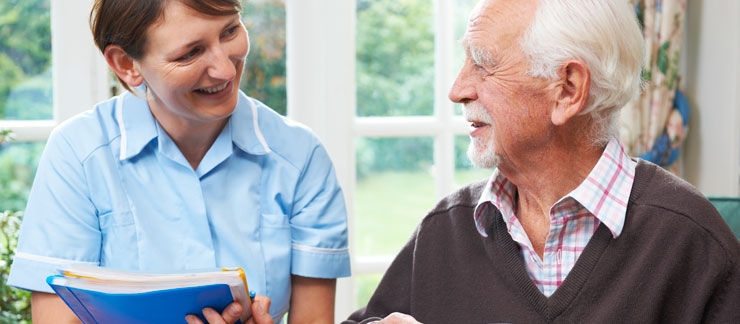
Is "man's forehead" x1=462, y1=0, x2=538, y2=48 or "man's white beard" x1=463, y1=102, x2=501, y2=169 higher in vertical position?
"man's forehead" x1=462, y1=0, x2=538, y2=48

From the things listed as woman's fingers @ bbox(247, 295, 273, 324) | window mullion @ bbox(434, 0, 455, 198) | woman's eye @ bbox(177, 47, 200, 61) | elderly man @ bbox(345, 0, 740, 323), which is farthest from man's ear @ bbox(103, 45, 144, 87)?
window mullion @ bbox(434, 0, 455, 198)

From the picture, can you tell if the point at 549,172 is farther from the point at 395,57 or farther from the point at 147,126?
the point at 395,57

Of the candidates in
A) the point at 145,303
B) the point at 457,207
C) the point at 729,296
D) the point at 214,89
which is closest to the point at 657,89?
the point at 457,207

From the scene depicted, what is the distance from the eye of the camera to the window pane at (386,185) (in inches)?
107

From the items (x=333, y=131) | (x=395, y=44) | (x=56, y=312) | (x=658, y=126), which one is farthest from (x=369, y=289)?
(x=56, y=312)

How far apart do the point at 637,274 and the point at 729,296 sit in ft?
0.52

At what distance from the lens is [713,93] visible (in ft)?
8.27

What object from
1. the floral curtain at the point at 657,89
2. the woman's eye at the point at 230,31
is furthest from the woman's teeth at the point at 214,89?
the floral curtain at the point at 657,89

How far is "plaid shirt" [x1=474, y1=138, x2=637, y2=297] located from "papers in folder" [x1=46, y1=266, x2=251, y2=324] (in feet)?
1.86

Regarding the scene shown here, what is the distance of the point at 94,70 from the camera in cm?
244

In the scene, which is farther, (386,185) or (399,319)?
(386,185)

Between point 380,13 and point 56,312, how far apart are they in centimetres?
161

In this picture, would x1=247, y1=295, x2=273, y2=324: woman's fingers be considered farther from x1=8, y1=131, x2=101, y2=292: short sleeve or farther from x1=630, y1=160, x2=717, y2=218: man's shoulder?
x1=630, y1=160, x2=717, y2=218: man's shoulder

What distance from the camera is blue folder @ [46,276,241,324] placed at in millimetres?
1217
